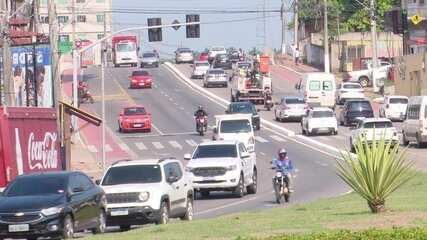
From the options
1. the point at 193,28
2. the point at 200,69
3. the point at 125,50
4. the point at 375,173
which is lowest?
the point at 200,69

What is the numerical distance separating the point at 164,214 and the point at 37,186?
391cm

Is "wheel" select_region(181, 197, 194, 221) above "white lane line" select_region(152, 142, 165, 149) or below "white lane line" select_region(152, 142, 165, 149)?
above

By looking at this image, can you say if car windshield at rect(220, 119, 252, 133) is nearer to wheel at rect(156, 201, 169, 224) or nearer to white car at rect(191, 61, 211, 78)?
wheel at rect(156, 201, 169, 224)

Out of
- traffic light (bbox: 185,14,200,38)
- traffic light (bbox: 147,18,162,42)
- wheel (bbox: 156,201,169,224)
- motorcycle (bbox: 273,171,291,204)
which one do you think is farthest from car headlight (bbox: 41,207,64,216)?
traffic light (bbox: 185,14,200,38)

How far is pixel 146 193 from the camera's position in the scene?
2830cm

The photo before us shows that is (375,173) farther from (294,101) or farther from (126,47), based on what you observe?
(126,47)

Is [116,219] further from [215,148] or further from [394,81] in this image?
[394,81]

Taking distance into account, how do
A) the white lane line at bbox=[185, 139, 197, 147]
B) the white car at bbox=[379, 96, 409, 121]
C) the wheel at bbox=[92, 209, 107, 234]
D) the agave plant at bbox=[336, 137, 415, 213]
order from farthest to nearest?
the white car at bbox=[379, 96, 409, 121], the white lane line at bbox=[185, 139, 197, 147], the wheel at bbox=[92, 209, 107, 234], the agave plant at bbox=[336, 137, 415, 213]

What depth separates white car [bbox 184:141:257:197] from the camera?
39281 millimetres

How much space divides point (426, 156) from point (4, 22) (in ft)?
59.3

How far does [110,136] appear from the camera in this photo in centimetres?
7288

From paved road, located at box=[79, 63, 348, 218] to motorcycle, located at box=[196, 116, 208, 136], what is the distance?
41 cm

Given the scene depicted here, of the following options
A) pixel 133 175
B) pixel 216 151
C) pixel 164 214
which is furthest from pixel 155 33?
pixel 164 214

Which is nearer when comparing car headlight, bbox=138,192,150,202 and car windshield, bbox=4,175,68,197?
car windshield, bbox=4,175,68,197
